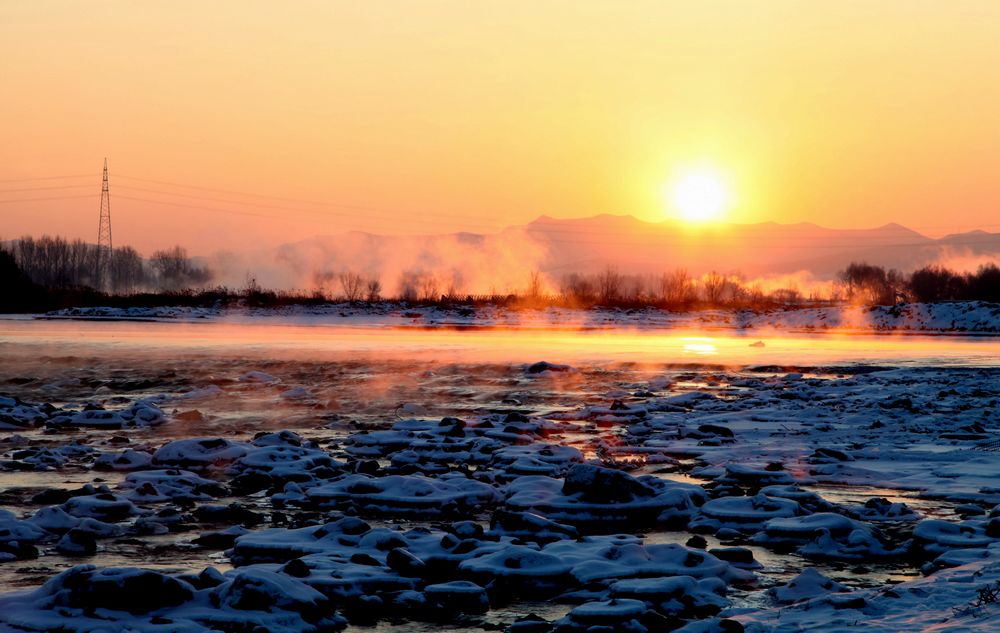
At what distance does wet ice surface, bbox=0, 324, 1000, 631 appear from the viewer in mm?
6371

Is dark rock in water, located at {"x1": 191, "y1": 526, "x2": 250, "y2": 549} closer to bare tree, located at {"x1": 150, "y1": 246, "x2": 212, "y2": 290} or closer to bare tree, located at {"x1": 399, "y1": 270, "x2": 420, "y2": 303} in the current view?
bare tree, located at {"x1": 399, "y1": 270, "x2": 420, "y2": 303}

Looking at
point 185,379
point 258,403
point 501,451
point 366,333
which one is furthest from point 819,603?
point 366,333

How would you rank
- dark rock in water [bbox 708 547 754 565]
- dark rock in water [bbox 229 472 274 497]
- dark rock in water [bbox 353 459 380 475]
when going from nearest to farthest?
dark rock in water [bbox 708 547 754 565] → dark rock in water [bbox 229 472 274 497] → dark rock in water [bbox 353 459 380 475]

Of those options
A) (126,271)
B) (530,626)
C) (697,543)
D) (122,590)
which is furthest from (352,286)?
(530,626)

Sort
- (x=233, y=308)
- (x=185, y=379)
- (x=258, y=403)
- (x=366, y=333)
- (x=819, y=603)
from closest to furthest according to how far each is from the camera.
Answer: (x=819, y=603) < (x=258, y=403) < (x=185, y=379) < (x=366, y=333) < (x=233, y=308)

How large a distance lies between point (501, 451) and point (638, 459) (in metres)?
1.62

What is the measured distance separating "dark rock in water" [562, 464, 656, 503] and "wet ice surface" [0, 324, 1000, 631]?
2 cm

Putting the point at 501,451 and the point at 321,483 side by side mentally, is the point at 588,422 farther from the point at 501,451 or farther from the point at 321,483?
the point at 321,483

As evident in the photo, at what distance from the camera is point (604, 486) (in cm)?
937

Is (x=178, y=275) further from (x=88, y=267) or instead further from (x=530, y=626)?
(x=530, y=626)

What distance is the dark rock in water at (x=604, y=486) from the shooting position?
9289 millimetres

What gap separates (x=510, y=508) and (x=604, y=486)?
2.92ft

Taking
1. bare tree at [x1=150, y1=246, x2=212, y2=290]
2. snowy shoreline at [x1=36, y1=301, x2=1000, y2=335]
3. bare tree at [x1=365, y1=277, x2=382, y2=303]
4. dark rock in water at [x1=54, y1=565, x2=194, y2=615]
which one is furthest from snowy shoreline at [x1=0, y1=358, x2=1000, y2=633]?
bare tree at [x1=150, y1=246, x2=212, y2=290]

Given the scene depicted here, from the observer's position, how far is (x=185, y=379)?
22031mm
